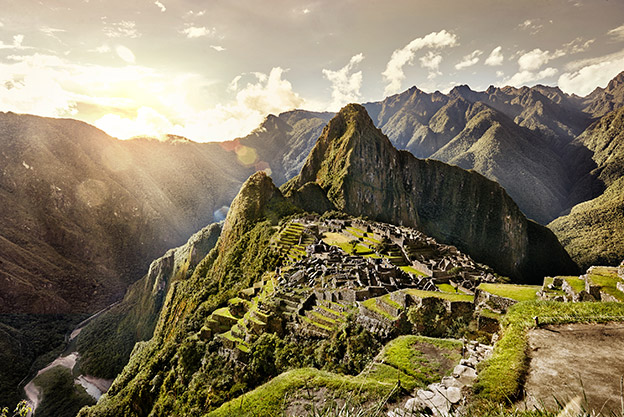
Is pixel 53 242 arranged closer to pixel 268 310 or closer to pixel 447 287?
pixel 268 310

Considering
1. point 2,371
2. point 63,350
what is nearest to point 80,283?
point 63,350

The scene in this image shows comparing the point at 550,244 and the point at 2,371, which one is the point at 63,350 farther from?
the point at 550,244

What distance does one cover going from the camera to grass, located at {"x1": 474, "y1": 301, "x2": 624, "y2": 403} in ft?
20.4

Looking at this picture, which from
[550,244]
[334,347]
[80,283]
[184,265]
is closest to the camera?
[334,347]

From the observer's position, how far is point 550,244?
157875mm

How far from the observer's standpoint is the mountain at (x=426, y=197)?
152 meters

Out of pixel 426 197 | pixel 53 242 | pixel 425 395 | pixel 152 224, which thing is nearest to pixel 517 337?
pixel 425 395

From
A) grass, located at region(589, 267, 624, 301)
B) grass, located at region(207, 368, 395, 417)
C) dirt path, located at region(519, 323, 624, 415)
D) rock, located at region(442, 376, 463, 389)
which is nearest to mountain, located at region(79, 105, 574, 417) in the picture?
grass, located at region(207, 368, 395, 417)

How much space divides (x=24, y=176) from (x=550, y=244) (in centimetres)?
30766

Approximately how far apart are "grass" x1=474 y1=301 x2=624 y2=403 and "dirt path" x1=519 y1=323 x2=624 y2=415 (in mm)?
214

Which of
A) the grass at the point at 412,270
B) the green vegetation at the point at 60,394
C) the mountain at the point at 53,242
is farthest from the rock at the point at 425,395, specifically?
the mountain at the point at 53,242

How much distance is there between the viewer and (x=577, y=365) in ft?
20.8

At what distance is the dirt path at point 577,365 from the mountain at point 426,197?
5100 inches

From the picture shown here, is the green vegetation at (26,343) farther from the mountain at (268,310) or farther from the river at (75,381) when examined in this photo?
the mountain at (268,310)
